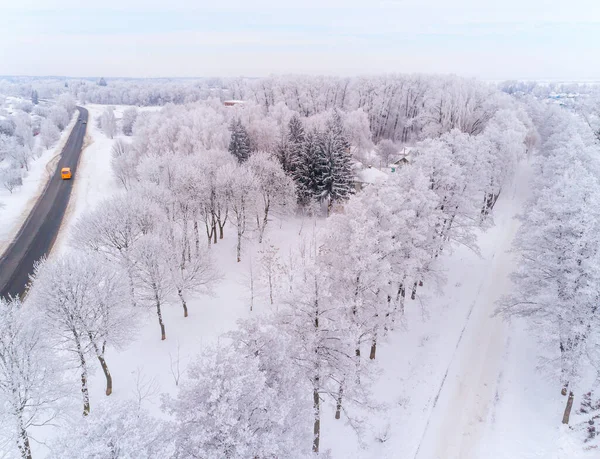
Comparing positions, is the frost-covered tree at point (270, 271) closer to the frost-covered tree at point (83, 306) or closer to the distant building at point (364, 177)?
the frost-covered tree at point (83, 306)

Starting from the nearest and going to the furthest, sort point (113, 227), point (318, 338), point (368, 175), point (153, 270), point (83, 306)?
point (318, 338), point (83, 306), point (153, 270), point (113, 227), point (368, 175)

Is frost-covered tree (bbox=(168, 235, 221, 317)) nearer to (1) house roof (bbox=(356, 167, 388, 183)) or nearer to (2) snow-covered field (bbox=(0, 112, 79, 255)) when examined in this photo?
(2) snow-covered field (bbox=(0, 112, 79, 255))

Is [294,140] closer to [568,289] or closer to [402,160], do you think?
[402,160]

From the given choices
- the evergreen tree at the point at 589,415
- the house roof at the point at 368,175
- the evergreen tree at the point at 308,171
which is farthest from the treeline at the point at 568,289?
the house roof at the point at 368,175

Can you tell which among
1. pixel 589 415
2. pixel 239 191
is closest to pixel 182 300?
pixel 239 191

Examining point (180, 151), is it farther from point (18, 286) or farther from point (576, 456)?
point (576, 456)
